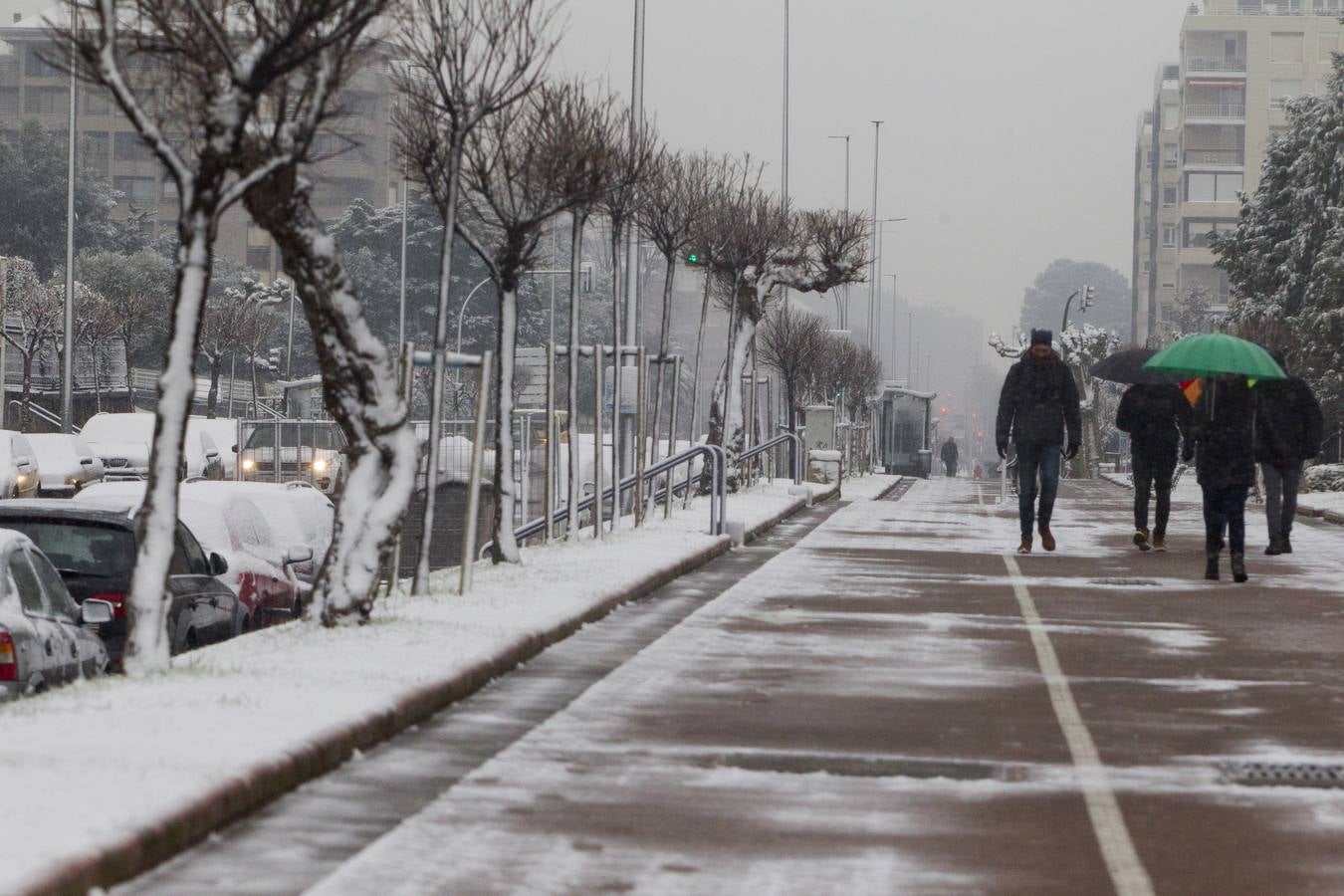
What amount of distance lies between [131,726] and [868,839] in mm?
2863

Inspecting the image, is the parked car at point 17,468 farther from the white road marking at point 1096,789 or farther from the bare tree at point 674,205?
the white road marking at point 1096,789

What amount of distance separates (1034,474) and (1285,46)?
122m

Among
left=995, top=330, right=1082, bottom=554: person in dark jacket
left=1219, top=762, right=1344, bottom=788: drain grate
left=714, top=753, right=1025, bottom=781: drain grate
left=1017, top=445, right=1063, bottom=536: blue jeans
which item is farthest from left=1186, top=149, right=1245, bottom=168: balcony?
left=714, top=753, right=1025, bottom=781: drain grate

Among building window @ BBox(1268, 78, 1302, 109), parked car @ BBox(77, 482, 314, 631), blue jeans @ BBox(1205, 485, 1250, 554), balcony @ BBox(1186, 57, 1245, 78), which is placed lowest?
parked car @ BBox(77, 482, 314, 631)

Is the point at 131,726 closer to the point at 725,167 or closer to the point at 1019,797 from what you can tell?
the point at 1019,797

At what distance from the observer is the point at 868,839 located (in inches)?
304

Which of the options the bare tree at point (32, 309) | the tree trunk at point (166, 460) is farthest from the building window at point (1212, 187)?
the tree trunk at point (166, 460)

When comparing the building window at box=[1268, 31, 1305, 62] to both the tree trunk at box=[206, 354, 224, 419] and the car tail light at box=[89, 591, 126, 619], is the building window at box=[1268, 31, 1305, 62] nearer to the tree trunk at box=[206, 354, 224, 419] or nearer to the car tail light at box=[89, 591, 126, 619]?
the tree trunk at box=[206, 354, 224, 419]

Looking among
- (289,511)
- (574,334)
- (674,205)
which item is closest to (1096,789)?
(574,334)

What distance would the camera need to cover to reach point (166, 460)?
11.1 m

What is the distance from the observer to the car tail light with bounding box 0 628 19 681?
11.4 meters

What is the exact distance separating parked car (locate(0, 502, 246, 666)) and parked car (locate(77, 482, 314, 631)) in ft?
5.92

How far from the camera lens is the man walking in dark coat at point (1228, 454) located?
18516 mm

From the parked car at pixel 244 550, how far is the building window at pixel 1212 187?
12469 centimetres
